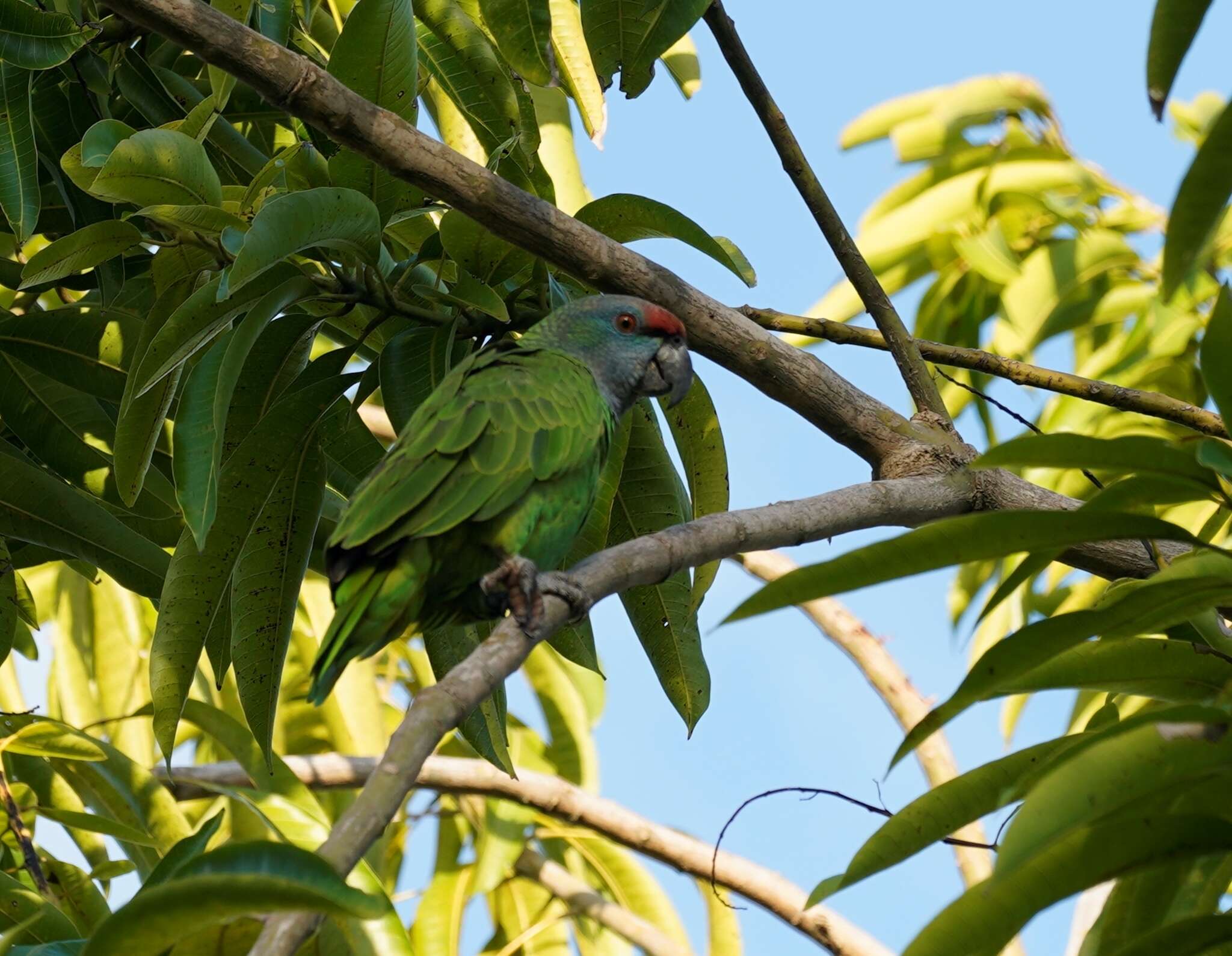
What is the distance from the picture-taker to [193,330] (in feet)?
8.96

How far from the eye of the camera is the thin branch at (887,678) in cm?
479

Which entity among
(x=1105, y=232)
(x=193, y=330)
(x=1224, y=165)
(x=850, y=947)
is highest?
(x=1105, y=232)

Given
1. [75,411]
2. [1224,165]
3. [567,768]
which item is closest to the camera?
[1224,165]

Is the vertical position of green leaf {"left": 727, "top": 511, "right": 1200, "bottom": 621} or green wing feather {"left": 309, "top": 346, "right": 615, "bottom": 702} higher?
green wing feather {"left": 309, "top": 346, "right": 615, "bottom": 702}

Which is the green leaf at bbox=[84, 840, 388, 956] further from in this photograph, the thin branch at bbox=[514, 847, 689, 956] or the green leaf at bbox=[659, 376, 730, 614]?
the thin branch at bbox=[514, 847, 689, 956]

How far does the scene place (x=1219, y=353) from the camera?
1911 millimetres

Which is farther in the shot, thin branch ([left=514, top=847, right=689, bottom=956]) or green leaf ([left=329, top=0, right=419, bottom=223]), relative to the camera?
thin branch ([left=514, top=847, right=689, bottom=956])

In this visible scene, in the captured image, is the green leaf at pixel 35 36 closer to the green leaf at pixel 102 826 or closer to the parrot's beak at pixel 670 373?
the parrot's beak at pixel 670 373

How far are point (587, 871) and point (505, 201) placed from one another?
3656 millimetres

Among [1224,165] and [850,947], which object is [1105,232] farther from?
[1224,165]

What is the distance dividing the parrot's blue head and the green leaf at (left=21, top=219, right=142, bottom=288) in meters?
0.99

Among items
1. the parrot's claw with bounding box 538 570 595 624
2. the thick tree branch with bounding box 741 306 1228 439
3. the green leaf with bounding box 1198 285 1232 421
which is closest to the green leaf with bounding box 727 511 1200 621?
the green leaf with bounding box 1198 285 1232 421

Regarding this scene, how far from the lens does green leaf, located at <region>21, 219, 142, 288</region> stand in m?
2.90

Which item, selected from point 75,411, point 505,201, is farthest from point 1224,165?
point 75,411
